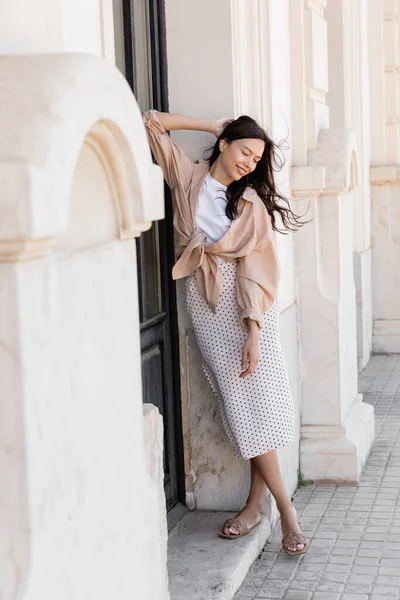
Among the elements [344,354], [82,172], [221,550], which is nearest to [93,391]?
[82,172]

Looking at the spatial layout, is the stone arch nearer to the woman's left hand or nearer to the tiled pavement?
the woman's left hand

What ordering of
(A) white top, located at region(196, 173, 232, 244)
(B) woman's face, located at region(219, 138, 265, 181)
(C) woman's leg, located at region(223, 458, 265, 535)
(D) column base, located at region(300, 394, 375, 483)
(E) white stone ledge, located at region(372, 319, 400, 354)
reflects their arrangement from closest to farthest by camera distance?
(B) woman's face, located at region(219, 138, 265, 181)
(A) white top, located at region(196, 173, 232, 244)
(C) woman's leg, located at region(223, 458, 265, 535)
(D) column base, located at region(300, 394, 375, 483)
(E) white stone ledge, located at region(372, 319, 400, 354)

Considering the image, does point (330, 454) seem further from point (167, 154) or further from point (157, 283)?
point (167, 154)

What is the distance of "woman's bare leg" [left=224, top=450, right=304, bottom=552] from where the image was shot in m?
4.55

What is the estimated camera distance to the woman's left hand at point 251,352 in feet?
14.2

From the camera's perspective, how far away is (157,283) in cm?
467

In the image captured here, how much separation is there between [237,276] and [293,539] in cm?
112

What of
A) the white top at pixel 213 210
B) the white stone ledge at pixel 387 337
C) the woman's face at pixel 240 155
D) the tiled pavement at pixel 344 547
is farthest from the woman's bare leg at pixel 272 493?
the white stone ledge at pixel 387 337

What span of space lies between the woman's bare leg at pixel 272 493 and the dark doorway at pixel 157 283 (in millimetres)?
329

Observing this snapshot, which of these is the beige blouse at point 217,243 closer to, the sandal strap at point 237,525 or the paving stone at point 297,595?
the sandal strap at point 237,525

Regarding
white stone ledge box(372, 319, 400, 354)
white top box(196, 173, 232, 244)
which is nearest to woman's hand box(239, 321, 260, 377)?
white top box(196, 173, 232, 244)

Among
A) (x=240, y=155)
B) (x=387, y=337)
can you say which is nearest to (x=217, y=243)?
(x=240, y=155)

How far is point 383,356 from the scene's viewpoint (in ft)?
31.0

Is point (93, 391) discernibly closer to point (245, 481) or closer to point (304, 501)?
point (245, 481)
